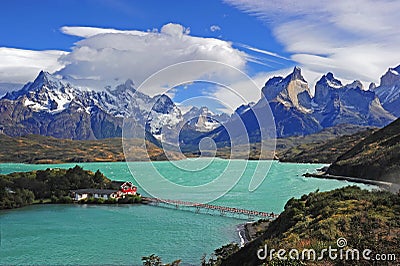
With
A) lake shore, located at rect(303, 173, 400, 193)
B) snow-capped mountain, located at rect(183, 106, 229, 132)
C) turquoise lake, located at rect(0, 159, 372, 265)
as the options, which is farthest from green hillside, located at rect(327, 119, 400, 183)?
snow-capped mountain, located at rect(183, 106, 229, 132)

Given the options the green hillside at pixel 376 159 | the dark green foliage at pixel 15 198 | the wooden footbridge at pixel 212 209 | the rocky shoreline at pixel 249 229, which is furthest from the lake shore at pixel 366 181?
the dark green foliage at pixel 15 198

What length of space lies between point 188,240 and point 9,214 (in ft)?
99.2

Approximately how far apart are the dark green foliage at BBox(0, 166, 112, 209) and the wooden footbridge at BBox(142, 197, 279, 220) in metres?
11.8

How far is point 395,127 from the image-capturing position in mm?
97062

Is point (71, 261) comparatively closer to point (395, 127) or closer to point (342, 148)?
point (395, 127)

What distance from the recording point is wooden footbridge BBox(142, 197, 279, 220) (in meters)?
48.3

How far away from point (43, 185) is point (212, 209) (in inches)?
1158

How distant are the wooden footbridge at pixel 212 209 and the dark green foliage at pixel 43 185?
1178 centimetres

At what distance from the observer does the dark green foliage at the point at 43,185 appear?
6166 centimetres

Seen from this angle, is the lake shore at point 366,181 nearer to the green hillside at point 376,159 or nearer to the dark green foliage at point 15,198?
the green hillside at point 376,159

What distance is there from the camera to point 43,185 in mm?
67000

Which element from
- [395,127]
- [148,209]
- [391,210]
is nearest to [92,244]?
[148,209]

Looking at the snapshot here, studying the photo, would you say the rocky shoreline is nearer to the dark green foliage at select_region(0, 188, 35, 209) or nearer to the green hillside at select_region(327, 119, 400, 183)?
the green hillside at select_region(327, 119, 400, 183)

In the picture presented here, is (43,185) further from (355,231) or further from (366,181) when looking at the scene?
(355,231)
